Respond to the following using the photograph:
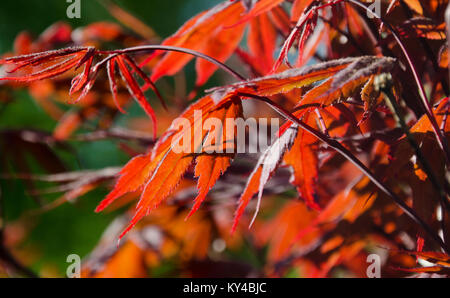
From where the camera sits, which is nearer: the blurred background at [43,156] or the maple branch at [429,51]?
the maple branch at [429,51]

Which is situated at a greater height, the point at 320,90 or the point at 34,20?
the point at 34,20

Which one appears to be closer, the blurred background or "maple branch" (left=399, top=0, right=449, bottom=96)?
"maple branch" (left=399, top=0, right=449, bottom=96)

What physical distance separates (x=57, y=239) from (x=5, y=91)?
225cm

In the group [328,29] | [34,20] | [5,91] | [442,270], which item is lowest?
[442,270]

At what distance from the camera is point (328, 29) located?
536mm

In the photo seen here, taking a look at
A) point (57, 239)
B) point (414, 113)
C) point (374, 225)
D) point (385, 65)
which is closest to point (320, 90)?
A: point (385, 65)

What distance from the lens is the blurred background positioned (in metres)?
1.23

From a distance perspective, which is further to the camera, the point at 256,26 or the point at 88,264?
the point at 88,264

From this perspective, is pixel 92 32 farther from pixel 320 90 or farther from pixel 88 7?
pixel 88 7

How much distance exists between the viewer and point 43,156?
878 millimetres

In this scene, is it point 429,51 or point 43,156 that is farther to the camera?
point 43,156

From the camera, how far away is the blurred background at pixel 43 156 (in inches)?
48.3

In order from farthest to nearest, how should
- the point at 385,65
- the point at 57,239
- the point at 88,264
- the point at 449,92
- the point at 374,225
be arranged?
the point at 57,239 < the point at 88,264 < the point at 374,225 < the point at 449,92 < the point at 385,65

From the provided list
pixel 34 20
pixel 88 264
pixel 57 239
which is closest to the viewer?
pixel 88 264
